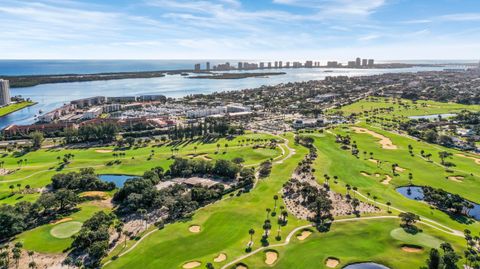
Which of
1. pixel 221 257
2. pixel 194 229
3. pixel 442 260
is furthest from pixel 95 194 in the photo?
pixel 442 260

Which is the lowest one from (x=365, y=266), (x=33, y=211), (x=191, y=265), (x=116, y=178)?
(x=365, y=266)

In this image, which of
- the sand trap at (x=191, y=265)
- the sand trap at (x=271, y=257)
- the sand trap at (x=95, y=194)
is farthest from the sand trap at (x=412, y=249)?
the sand trap at (x=95, y=194)

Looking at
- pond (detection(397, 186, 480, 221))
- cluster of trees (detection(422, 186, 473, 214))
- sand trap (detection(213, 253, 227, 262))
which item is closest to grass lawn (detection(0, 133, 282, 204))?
pond (detection(397, 186, 480, 221))

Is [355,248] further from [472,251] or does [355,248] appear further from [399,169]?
[399,169]

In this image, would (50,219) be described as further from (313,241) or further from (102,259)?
(313,241)

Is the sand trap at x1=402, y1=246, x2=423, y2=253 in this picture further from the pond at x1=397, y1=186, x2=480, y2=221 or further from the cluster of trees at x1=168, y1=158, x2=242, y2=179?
the cluster of trees at x1=168, y1=158, x2=242, y2=179

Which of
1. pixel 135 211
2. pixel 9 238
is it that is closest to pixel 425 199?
pixel 135 211

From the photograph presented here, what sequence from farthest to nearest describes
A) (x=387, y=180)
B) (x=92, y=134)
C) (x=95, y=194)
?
(x=92, y=134)
(x=387, y=180)
(x=95, y=194)
